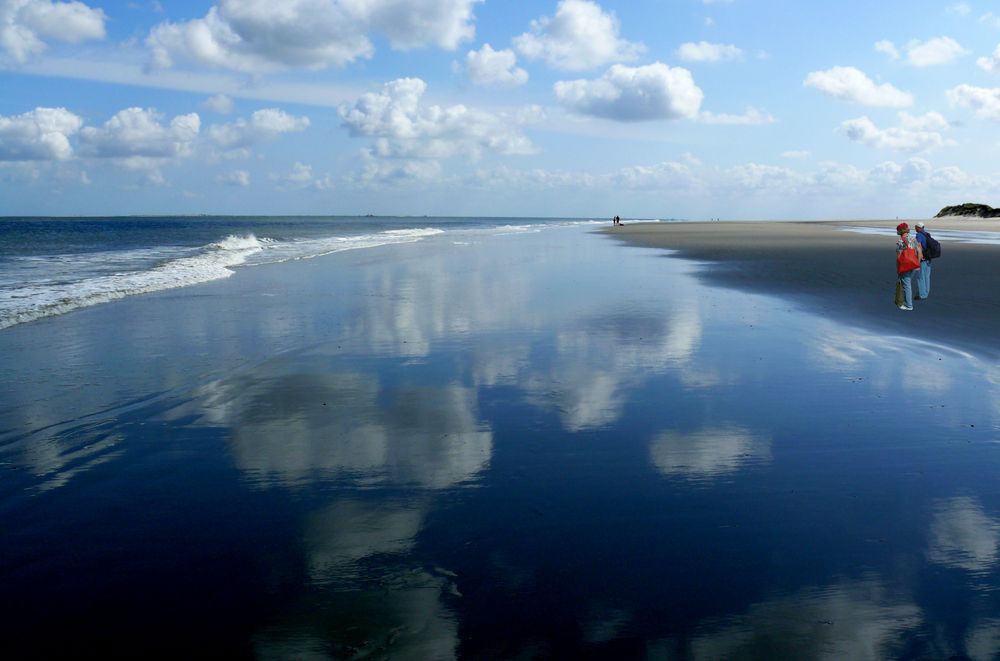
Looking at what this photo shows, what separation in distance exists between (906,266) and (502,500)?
12.9 metres

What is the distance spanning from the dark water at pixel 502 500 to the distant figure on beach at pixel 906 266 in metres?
4.40

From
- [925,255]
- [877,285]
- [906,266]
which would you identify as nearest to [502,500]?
[906,266]

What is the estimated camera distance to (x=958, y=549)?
4.58m

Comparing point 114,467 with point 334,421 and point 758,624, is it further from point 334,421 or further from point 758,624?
point 758,624

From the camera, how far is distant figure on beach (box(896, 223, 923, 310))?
14961 millimetres

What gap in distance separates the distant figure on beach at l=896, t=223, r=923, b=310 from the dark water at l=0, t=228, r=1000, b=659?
4403mm

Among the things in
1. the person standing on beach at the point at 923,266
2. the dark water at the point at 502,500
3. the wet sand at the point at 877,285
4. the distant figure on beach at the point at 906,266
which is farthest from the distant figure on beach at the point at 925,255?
the dark water at the point at 502,500

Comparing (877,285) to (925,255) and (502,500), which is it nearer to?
(925,255)

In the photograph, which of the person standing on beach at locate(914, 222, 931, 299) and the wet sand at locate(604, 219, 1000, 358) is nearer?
the wet sand at locate(604, 219, 1000, 358)

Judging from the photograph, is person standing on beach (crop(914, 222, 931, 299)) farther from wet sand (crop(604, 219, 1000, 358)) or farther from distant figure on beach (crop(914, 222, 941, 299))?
wet sand (crop(604, 219, 1000, 358))

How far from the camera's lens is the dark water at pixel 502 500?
150 inches

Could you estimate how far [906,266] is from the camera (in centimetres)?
1495

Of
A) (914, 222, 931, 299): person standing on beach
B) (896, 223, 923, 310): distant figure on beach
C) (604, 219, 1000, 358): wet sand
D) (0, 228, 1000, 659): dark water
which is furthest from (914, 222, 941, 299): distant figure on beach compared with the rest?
(0, 228, 1000, 659): dark water

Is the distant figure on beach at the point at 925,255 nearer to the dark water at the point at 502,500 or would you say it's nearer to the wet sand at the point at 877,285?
the wet sand at the point at 877,285
